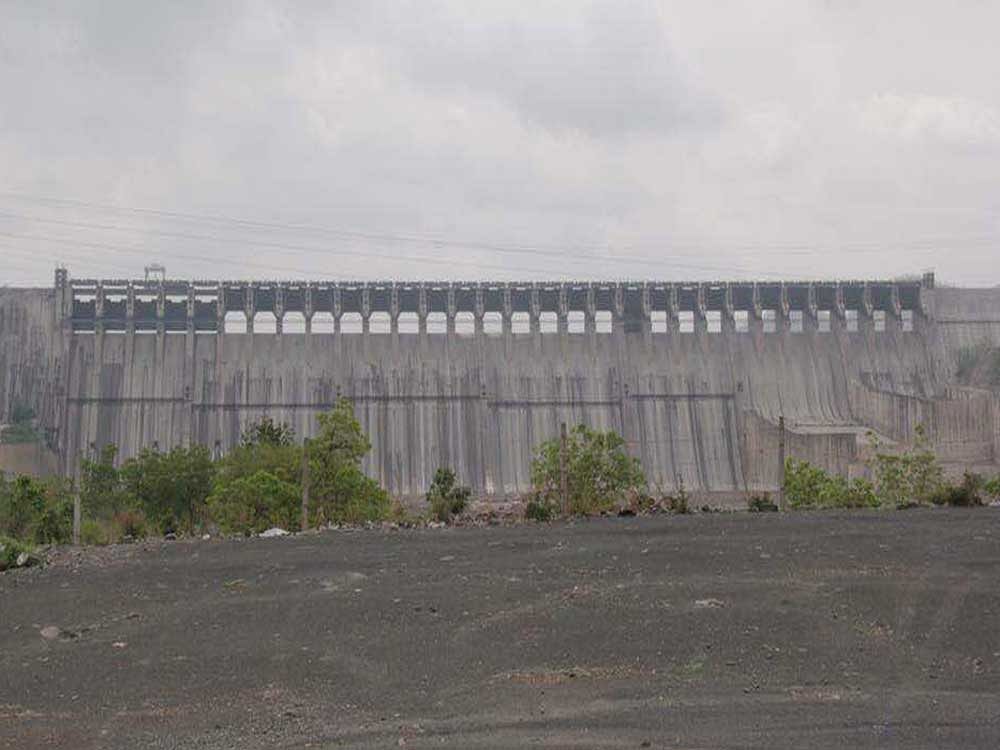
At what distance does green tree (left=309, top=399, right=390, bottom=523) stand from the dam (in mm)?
22324

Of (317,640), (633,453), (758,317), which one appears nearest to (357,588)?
(317,640)

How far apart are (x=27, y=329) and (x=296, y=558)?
145 ft

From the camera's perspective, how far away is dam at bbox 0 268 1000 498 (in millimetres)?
51125

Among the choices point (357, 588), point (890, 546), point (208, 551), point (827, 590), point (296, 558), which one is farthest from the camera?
point (208, 551)

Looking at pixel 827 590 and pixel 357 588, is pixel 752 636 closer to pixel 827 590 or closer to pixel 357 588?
pixel 827 590

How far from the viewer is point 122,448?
50.7 metres

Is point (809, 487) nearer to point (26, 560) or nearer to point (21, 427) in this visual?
point (26, 560)

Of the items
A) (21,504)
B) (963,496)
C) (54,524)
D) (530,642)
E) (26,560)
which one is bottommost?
(530,642)

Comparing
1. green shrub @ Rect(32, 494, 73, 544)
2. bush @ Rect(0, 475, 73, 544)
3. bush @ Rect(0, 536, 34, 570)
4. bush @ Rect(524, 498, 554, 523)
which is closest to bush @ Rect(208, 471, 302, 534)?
green shrub @ Rect(32, 494, 73, 544)

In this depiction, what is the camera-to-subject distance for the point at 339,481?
26.3 metres

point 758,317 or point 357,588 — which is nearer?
point 357,588

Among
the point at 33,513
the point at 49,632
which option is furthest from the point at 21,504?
the point at 49,632

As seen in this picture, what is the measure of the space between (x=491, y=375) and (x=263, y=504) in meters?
29.8

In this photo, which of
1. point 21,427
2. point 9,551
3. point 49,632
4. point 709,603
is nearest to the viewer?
point 709,603
